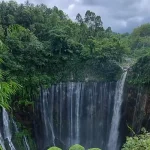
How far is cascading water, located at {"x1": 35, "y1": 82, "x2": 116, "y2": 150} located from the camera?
17.2m

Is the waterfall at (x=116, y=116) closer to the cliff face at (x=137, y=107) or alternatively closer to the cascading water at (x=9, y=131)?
the cliff face at (x=137, y=107)

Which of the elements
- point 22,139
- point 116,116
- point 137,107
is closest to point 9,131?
point 22,139

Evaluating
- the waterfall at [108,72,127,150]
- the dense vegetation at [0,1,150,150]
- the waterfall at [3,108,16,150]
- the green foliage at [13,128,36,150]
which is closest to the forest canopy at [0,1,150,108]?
the dense vegetation at [0,1,150,150]

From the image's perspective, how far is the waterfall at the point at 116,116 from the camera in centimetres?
1695

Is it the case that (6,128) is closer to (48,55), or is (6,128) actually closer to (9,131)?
(9,131)

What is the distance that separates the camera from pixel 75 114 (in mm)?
17531

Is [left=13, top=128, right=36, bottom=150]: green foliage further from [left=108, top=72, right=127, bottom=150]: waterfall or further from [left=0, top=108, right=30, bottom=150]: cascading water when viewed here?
[left=108, top=72, right=127, bottom=150]: waterfall

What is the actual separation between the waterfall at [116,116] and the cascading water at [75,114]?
9.8 inches

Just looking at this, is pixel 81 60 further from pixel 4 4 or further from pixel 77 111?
pixel 4 4

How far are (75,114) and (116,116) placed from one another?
2.49 m

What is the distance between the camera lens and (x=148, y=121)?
15.7 metres

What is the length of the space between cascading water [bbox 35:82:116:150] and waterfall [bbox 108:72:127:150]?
0.25m

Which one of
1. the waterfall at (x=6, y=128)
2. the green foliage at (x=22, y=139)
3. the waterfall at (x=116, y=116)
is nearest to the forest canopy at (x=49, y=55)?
the waterfall at (x=116, y=116)

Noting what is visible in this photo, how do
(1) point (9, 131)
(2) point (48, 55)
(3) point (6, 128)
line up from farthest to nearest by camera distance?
1. (2) point (48, 55)
2. (1) point (9, 131)
3. (3) point (6, 128)
